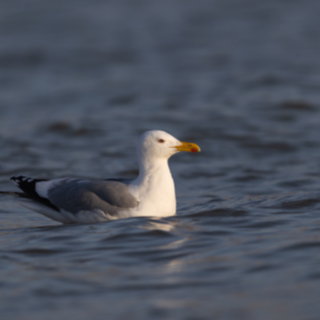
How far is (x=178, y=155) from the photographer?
12594mm

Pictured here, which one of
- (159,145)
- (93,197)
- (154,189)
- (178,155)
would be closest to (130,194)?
(154,189)

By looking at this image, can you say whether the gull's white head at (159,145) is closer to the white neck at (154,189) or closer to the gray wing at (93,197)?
the white neck at (154,189)

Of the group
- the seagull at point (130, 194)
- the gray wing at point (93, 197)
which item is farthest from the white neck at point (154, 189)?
the gray wing at point (93, 197)

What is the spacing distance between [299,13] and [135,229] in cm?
1992

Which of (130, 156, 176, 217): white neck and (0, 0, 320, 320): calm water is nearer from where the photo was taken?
(0, 0, 320, 320): calm water

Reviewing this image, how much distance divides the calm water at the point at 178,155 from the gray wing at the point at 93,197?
0.27m

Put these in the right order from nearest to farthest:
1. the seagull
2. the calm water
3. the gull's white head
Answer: the calm water → the seagull → the gull's white head

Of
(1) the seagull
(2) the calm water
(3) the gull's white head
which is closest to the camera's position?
(2) the calm water

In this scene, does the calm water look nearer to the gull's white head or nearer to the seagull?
the seagull

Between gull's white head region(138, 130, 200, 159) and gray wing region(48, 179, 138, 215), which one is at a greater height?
gull's white head region(138, 130, 200, 159)

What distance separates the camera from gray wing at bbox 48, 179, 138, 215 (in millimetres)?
7164

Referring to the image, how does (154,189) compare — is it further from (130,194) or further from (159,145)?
(159,145)

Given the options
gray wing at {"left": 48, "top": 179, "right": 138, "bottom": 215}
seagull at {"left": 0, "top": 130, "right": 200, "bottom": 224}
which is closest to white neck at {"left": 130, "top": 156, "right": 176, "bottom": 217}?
seagull at {"left": 0, "top": 130, "right": 200, "bottom": 224}

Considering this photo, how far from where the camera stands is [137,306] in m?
4.66
